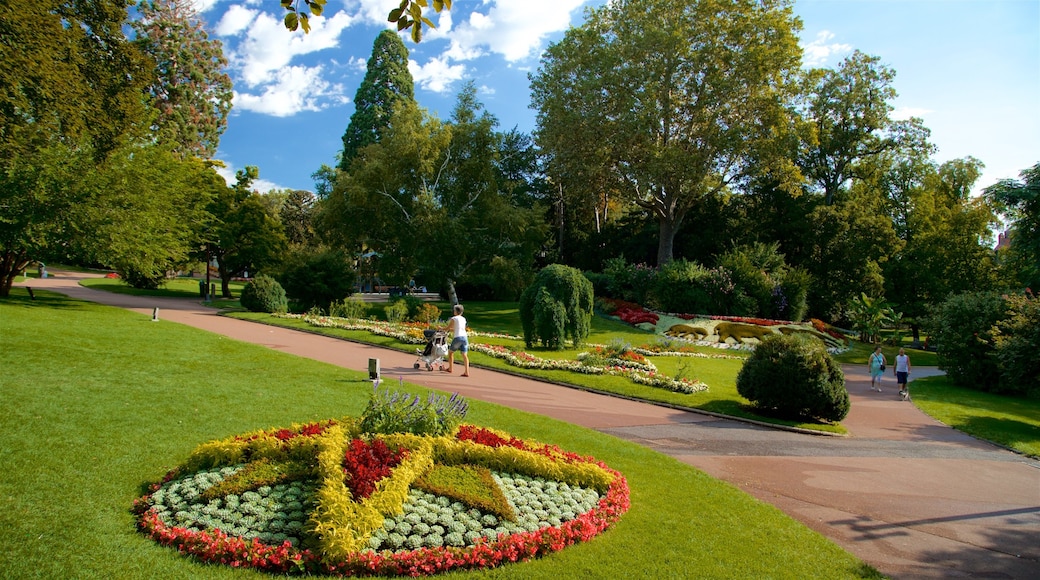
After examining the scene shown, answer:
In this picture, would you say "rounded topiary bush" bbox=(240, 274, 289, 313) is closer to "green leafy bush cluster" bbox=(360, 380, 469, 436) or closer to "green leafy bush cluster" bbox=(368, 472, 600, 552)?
"green leafy bush cluster" bbox=(360, 380, 469, 436)

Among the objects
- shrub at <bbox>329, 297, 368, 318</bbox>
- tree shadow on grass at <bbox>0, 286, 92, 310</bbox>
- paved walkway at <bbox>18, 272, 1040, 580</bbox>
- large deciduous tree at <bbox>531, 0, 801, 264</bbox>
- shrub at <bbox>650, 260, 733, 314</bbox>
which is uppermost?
large deciduous tree at <bbox>531, 0, 801, 264</bbox>

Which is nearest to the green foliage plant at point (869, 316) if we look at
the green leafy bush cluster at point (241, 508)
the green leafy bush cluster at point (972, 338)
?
the green leafy bush cluster at point (972, 338)

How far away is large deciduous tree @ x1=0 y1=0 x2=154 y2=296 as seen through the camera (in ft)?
60.1

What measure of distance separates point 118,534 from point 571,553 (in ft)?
12.0

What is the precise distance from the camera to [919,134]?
43.6 meters

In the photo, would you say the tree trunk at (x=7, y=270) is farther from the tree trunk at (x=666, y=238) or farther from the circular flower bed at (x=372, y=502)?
the tree trunk at (x=666, y=238)

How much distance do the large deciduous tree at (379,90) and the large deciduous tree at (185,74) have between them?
32.4ft

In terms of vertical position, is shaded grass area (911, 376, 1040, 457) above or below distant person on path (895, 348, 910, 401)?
below

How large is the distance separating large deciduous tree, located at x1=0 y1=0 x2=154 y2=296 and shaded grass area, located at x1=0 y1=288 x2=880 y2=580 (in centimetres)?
1014

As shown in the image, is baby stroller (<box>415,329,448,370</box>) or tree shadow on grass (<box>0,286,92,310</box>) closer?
baby stroller (<box>415,329,448,370</box>)

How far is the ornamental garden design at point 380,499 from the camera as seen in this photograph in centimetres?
463

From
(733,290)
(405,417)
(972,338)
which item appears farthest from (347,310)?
(972,338)

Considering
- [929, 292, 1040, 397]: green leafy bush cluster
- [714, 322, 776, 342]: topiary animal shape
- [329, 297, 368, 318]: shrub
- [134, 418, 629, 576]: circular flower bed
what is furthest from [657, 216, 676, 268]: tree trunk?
[134, 418, 629, 576]: circular flower bed

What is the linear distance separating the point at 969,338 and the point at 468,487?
2207 cm
